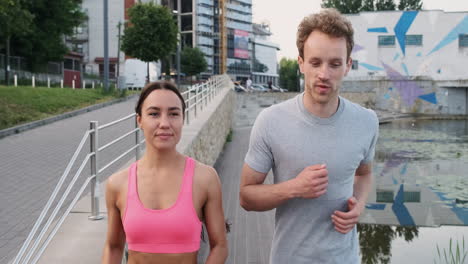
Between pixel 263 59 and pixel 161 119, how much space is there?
12267cm

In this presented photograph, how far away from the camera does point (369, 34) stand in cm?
4350

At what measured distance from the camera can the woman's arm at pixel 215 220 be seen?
6.60 ft

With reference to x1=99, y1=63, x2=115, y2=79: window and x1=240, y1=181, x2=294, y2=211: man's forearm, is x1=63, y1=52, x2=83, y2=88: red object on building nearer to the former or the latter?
x1=99, y1=63, x2=115, y2=79: window

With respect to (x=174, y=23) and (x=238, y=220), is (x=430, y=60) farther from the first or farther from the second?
(x=238, y=220)

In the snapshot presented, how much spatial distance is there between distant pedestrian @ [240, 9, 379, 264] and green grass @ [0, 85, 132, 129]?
12969 mm

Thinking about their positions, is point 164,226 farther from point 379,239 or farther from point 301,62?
point 379,239

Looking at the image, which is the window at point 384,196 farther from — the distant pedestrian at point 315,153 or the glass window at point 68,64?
the glass window at point 68,64

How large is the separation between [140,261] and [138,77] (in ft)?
144

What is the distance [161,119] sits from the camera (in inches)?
79.7

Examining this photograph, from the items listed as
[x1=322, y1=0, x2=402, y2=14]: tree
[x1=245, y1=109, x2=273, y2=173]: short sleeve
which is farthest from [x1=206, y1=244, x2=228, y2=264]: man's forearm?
[x1=322, y1=0, x2=402, y2=14]: tree

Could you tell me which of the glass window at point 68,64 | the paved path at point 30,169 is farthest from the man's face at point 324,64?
the glass window at point 68,64

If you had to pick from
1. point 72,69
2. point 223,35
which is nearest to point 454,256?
point 72,69

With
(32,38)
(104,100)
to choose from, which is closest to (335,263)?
(104,100)

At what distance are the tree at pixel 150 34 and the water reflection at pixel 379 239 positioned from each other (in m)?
26.2
